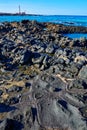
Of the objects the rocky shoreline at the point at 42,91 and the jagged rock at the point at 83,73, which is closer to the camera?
the rocky shoreline at the point at 42,91

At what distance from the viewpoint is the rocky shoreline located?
575 inches

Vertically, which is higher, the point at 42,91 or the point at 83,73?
the point at 83,73

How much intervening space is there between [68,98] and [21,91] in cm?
336

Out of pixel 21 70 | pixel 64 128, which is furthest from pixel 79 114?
pixel 21 70

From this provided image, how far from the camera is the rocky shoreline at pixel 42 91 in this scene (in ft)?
48.0

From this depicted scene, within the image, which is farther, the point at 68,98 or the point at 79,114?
the point at 68,98

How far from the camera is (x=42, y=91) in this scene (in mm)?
18531

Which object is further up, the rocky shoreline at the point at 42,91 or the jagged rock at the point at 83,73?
the jagged rock at the point at 83,73

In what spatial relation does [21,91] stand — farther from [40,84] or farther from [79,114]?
[79,114]

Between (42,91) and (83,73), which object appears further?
(83,73)

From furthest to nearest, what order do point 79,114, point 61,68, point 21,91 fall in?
1. point 61,68
2. point 21,91
3. point 79,114

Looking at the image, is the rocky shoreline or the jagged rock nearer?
the rocky shoreline

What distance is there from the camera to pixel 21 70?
78.9 ft

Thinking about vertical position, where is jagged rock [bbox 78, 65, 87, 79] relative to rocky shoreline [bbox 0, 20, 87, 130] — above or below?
above
